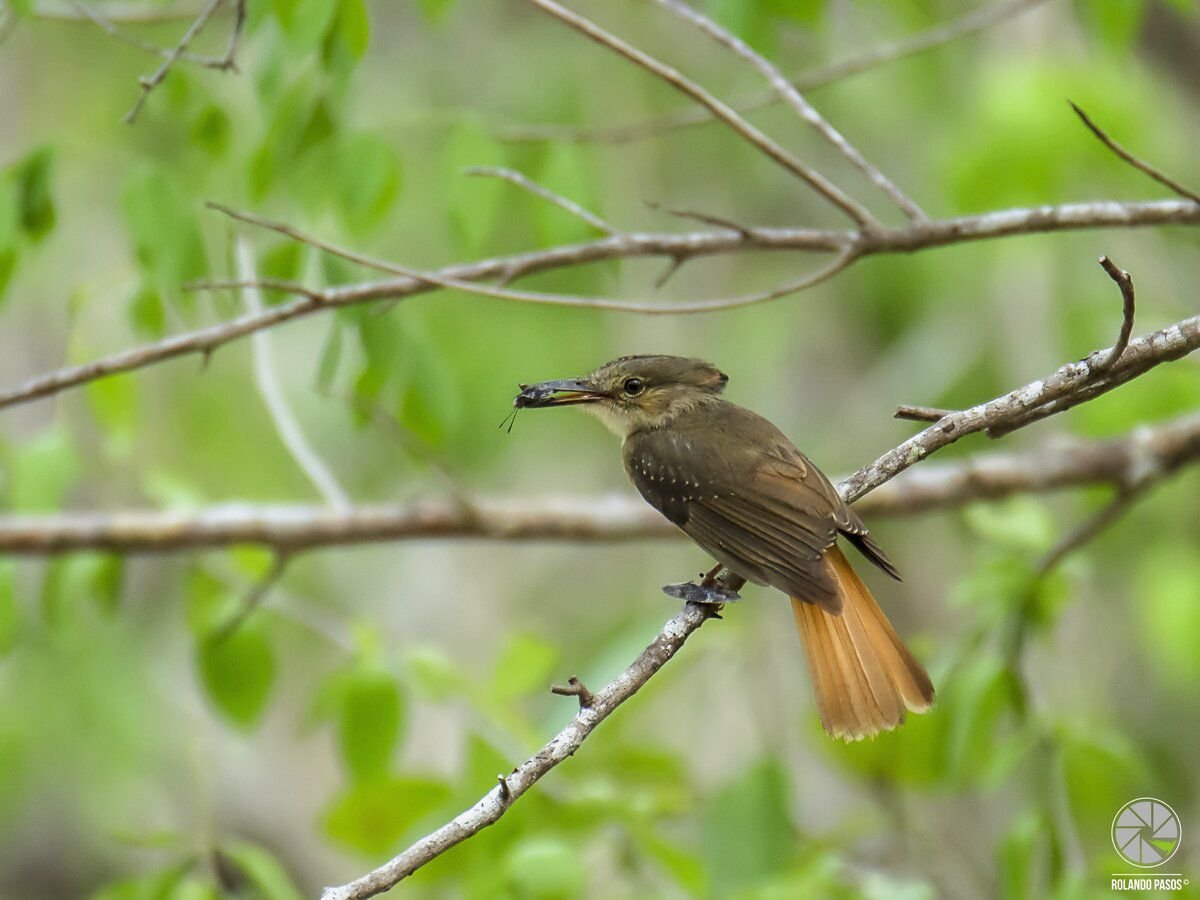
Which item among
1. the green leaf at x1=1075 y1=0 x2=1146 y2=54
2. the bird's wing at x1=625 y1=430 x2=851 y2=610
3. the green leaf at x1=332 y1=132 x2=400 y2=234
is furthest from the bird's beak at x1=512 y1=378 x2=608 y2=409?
the green leaf at x1=1075 y1=0 x2=1146 y2=54

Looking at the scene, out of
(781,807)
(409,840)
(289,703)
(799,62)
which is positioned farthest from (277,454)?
(781,807)

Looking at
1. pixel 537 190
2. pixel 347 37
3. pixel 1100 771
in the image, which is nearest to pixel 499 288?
pixel 537 190

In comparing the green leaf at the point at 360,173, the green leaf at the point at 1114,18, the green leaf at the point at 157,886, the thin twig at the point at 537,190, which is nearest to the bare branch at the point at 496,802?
the thin twig at the point at 537,190

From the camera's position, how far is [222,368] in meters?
8.24

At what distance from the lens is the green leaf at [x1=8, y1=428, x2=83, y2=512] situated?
4090 mm

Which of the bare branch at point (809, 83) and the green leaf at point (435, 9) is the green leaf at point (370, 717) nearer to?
the bare branch at point (809, 83)

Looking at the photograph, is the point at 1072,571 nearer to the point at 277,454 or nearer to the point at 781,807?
the point at 781,807

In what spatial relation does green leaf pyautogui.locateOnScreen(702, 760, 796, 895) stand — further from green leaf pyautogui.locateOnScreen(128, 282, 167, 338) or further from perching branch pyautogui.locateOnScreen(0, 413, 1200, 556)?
green leaf pyautogui.locateOnScreen(128, 282, 167, 338)

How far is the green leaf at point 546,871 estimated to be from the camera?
3.36 meters

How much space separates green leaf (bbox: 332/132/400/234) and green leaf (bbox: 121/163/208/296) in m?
0.37

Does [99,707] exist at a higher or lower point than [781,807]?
higher

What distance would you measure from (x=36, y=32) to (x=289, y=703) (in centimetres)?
435

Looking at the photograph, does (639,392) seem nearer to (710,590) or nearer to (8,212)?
(710,590)

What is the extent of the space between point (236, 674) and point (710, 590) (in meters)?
1.71
